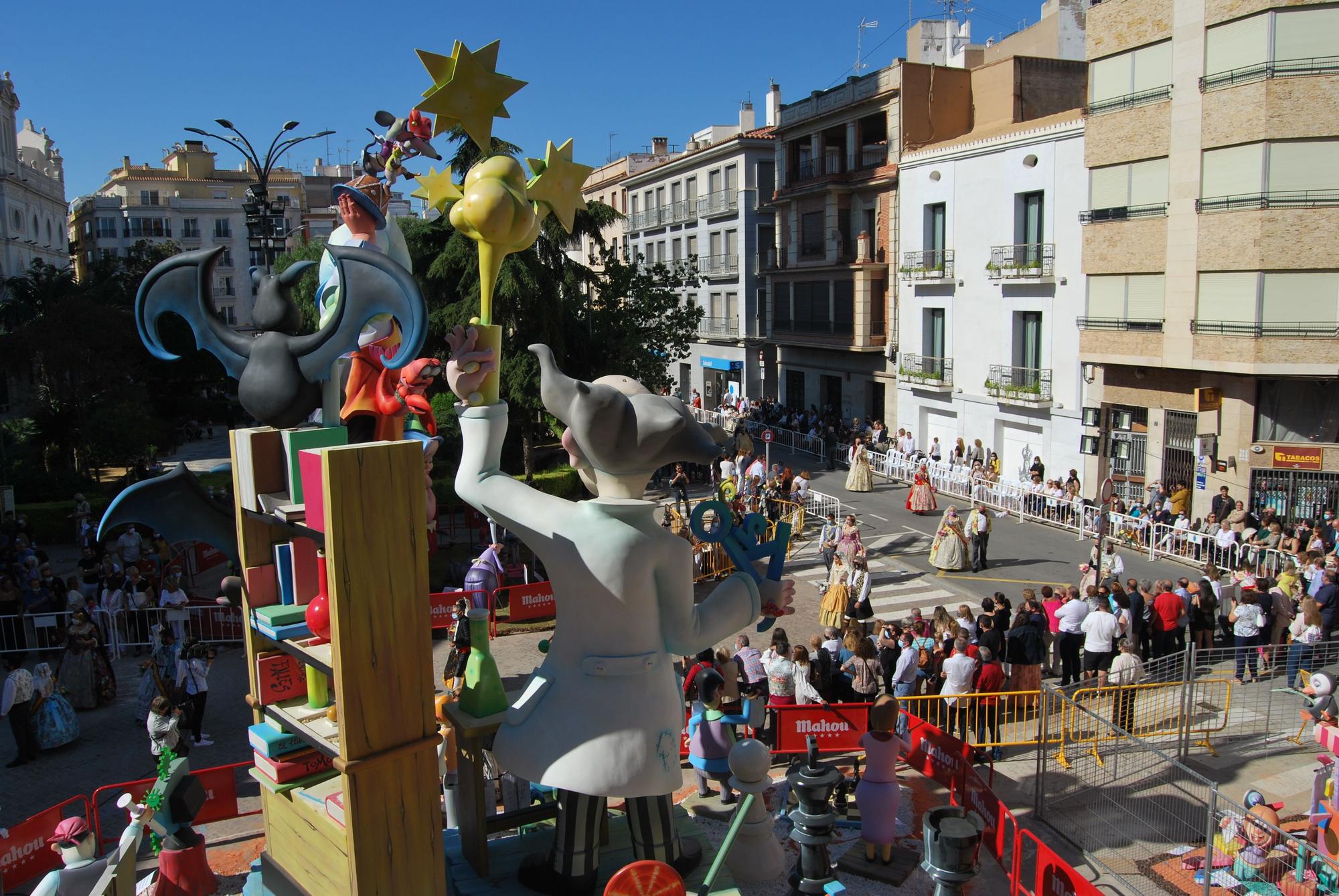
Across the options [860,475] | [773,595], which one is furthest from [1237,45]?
[773,595]

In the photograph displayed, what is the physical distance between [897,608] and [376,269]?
11.4 meters

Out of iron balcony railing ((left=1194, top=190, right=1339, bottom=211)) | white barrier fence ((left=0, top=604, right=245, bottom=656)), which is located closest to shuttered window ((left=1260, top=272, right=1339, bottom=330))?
iron balcony railing ((left=1194, top=190, right=1339, bottom=211))

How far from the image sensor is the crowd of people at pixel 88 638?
9.79 m

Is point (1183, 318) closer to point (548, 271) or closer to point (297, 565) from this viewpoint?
point (548, 271)

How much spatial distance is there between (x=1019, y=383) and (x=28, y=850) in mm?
22313

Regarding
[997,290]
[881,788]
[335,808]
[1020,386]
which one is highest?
[997,290]

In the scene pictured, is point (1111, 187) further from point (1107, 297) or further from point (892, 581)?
point (892, 581)

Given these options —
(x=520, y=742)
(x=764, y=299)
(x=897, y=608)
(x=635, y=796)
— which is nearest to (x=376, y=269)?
(x=520, y=742)

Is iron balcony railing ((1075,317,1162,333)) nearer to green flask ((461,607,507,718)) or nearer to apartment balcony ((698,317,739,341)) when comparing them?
green flask ((461,607,507,718))

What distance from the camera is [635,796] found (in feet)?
16.8

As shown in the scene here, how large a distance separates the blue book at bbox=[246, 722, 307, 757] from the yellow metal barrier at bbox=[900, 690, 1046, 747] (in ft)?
19.9

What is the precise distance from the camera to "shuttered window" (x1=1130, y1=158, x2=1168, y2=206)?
19766mm

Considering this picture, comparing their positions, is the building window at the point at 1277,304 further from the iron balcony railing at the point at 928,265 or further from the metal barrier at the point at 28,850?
the metal barrier at the point at 28,850

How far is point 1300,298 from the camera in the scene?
58.4 ft
